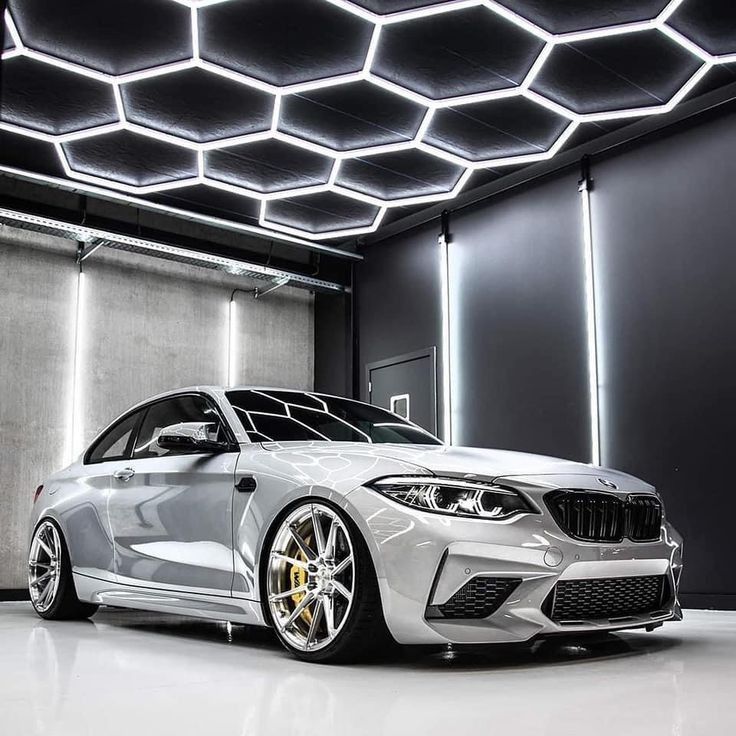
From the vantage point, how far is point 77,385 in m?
9.52

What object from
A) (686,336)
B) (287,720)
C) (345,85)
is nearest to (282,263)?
(345,85)

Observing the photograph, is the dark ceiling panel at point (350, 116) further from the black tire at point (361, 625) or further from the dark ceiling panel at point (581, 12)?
the black tire at point (361, 625)

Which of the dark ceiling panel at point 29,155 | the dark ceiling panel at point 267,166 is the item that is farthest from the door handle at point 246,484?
the dark ceiling panel at point 29,155

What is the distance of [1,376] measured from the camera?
9008mm

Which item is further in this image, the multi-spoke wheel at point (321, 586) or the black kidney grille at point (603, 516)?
the black kidney grille at point (603, 516)

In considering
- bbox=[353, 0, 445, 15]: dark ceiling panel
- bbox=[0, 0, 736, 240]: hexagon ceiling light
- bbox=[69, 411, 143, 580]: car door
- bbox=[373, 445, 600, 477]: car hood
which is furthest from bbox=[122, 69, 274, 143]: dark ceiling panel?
bbox=[373, 445, 600, 477]: car hood

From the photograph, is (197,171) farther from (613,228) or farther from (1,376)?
(613,228)

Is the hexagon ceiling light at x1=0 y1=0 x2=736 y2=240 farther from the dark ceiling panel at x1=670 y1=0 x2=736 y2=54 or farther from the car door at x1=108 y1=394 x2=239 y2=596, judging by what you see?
the car door at x1=108 y1=394 x2=239 y2=596

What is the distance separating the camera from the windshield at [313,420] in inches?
171

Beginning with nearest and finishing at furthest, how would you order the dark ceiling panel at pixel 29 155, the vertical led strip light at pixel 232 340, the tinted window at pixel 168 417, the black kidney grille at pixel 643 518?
1. the black kidney grille at pixel 643 518
2. the tinted window at pixel 168 417
3. the dark ceiling panel at pixel 29 155
4. the vertical led strip light at pixel 232 340

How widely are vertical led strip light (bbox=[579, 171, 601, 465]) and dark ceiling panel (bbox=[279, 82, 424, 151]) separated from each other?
175cm

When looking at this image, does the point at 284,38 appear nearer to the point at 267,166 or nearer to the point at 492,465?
the point at 267,166

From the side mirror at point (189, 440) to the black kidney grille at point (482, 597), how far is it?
1.48 meters

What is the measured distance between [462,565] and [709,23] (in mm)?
4707
